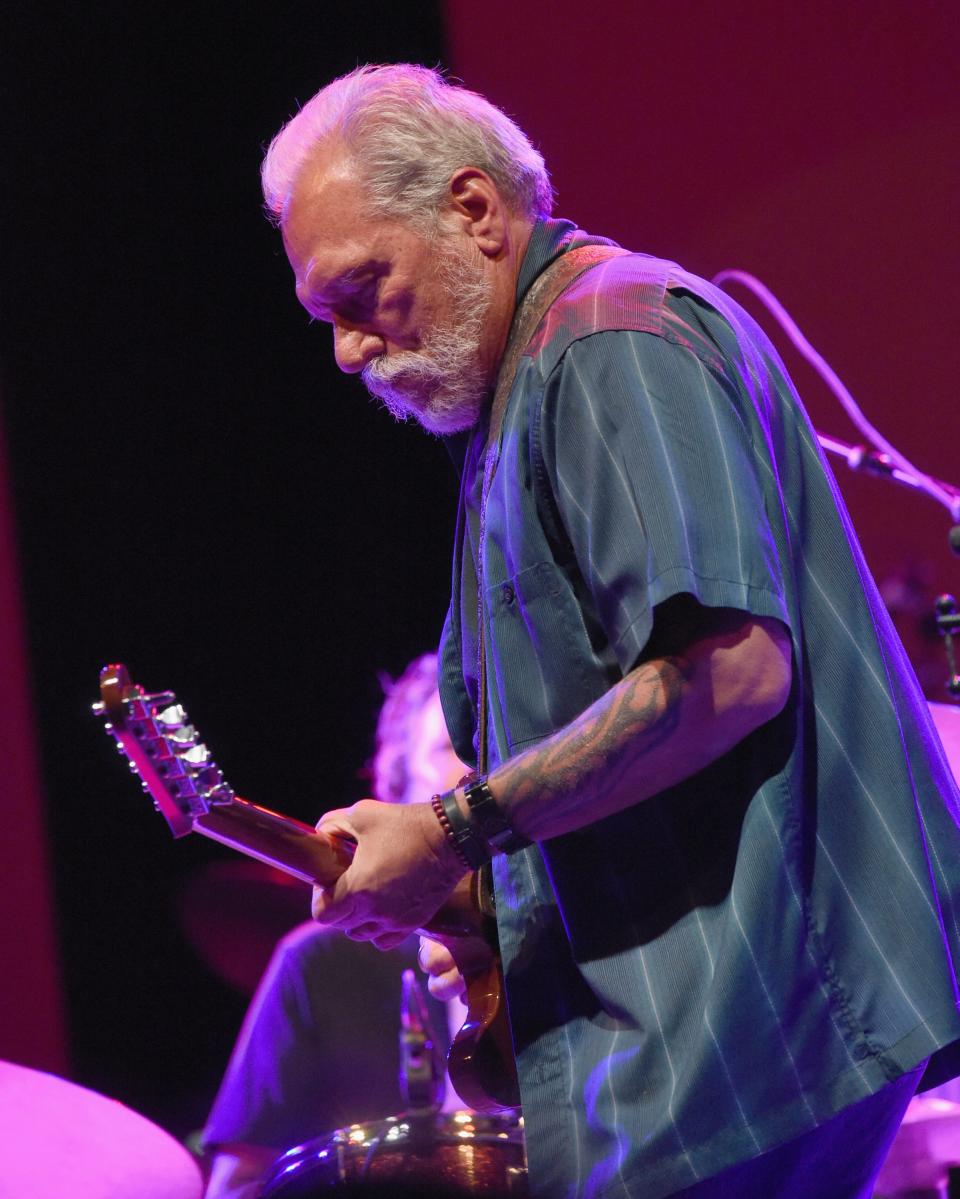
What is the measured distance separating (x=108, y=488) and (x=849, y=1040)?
2.92 meters

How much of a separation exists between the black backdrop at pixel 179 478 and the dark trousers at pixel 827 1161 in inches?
104

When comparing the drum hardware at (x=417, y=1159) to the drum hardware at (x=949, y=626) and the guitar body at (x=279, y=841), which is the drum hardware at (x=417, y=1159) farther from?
the drum hardware at (x=949, y=626)

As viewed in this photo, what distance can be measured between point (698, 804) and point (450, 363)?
631 mm

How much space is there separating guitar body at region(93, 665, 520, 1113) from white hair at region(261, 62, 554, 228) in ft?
2.20

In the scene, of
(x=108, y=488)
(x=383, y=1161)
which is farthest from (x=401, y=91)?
(x=108, y=488)

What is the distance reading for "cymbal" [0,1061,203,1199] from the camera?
77.9 inches

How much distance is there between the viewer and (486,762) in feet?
5.54

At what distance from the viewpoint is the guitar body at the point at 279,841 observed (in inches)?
61.6

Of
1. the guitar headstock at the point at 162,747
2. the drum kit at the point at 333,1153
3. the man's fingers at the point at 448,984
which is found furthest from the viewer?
the man's fingers at the point at 448,984

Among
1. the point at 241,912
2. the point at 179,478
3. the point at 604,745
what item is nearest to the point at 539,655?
the point at 604,745

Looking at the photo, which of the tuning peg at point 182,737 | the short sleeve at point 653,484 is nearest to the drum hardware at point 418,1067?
the tuning peg at point 182,737

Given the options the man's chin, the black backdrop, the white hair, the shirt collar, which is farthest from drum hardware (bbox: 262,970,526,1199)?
the black backdrop

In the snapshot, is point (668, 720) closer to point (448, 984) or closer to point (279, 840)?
point (279, 840)

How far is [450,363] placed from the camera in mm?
1700
